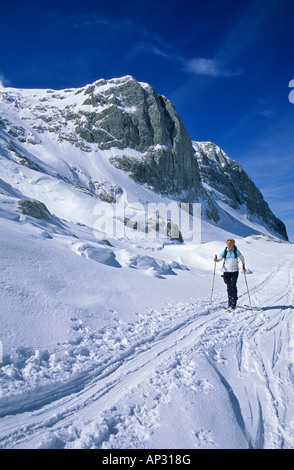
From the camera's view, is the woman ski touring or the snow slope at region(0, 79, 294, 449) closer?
the snow slope at region(0, 79, 294, 449)

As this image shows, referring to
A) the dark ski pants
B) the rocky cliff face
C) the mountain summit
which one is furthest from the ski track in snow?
the rocky cliff face

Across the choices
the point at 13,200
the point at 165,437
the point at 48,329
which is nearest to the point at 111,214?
the point at 13,200

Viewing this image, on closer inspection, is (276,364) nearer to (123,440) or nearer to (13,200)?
(123,440)

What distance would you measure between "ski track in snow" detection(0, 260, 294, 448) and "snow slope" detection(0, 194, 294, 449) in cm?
1

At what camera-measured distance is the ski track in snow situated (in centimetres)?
254

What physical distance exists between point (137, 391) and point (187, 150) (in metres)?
93.0

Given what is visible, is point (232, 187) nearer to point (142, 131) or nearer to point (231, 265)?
point (142, 131)

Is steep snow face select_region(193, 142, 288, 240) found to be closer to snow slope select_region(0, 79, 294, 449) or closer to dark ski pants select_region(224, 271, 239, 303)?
dark ski pants select_region(224, 271, 239, 303)

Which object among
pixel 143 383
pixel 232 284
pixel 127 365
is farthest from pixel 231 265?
pixel 143 383

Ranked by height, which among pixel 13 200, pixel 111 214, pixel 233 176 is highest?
pixel 233 176

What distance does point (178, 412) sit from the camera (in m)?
2.82

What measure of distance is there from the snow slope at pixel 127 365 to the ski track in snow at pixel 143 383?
15 mm

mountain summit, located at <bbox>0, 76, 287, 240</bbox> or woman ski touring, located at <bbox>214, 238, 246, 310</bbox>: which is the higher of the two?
mountain summit, located at <bbox>0, 76, 287, 240</bbox>

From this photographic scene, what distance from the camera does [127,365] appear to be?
3.82 metres
